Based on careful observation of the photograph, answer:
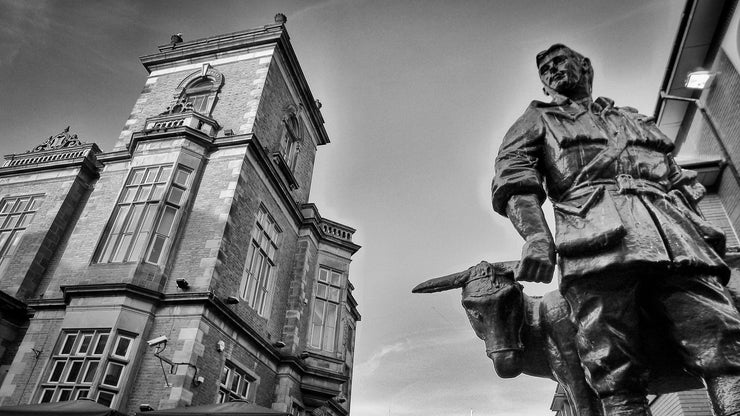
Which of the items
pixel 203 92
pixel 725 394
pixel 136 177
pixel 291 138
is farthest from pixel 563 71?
pixel 291 138

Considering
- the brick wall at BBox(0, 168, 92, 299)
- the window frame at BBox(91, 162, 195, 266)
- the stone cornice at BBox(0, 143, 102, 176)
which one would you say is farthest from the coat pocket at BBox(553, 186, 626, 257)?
the stone cornice at BBox(0, 143, 102, 176)

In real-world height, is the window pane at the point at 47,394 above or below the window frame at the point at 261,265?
below

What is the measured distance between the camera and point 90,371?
11.3 meters

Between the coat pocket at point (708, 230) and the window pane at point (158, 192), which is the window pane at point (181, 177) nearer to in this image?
the window pane at point (158, 192)

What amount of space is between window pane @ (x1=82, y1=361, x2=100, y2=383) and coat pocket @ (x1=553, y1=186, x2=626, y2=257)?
12207mm

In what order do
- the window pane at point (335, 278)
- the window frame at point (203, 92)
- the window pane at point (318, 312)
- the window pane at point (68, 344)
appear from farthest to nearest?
the window pane at point (335, 278)
the window pane at point (318, 312)
the window frame at point (203, 92)
the window pane at point (68, 344)

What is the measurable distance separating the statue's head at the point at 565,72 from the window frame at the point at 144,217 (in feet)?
40.8

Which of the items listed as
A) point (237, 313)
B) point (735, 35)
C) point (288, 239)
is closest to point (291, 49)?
point (288, 239)

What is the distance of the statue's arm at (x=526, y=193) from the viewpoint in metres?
2.26

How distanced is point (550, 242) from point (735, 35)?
11.3 metres

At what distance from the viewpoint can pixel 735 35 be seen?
400 inches

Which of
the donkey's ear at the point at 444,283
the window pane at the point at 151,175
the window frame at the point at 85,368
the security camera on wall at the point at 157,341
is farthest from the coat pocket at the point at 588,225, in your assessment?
the window pane at the point at 151,175

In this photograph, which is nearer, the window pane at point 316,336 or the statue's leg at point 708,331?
the statue's leg at point 708,331

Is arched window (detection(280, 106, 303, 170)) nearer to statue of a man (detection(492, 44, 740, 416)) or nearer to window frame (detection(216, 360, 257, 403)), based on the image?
window frame (detection(216, 360, 257, 403))
